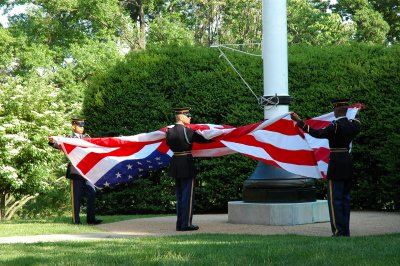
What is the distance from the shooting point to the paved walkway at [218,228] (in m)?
9.89

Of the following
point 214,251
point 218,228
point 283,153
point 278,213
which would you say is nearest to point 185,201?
point 218,228

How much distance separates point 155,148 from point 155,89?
3346 millimetres

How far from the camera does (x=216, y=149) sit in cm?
1243

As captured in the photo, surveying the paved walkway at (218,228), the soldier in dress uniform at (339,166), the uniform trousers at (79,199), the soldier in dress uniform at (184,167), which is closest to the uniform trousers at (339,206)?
the soldier in dress uniform at (339,166)

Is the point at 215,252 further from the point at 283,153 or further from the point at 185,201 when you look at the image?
the point at 283,153

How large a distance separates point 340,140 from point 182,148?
2.47 metres

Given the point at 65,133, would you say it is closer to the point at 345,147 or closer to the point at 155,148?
the point at 155,148

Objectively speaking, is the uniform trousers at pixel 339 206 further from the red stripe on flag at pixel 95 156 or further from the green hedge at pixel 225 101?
the red stripe on flag at pixel 95 156

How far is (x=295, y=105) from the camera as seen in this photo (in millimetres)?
14609

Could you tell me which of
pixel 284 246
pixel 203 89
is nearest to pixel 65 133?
pixel 203 89

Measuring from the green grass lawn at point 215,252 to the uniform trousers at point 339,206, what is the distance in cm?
65

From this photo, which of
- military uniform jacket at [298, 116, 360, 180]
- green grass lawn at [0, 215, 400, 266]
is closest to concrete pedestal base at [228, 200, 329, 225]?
military uniform jacket at [298, 116, 360, 180]

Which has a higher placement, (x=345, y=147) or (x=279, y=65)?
(x=279, y=65)

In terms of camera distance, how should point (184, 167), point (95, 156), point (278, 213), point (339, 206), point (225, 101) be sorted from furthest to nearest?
point (225, 101) → point (95, 156) → point (278, 213) → point (184, 167) → point (339, 206)
